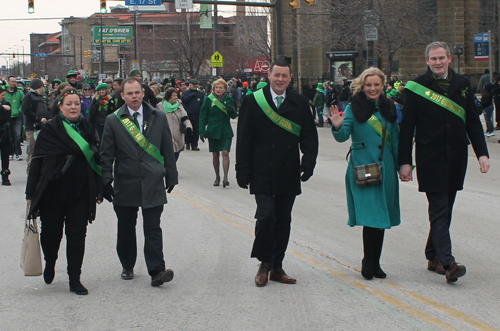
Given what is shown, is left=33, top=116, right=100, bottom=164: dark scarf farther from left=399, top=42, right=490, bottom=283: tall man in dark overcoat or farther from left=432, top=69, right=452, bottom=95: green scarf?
left=432, top=69, right=452, bottom=95: green scarf

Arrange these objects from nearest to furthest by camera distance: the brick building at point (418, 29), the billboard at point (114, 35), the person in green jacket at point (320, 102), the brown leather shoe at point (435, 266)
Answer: the brown leather shoe at point (435, 266)
the person in green jacket at point (320, 102)
the brick building at point (418, 29)
the billboard at point (114, 35)

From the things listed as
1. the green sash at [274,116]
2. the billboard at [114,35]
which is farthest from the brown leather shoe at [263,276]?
the billboard at [114,35]

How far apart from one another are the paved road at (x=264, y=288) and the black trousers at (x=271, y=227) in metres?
0.27

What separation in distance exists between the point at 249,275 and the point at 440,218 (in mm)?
1748

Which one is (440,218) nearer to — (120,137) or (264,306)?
(264,306)

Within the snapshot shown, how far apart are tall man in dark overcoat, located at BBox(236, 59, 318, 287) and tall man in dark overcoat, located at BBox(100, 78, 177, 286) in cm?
73

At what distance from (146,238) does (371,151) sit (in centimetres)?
204

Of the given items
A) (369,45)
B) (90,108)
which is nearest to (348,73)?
(369,45)

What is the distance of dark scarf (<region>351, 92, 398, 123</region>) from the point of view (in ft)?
19.6

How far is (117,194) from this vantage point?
6129 millimetres

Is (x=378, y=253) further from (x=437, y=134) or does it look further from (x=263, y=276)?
(x=437, y=134)

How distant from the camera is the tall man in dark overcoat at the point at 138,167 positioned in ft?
19.8

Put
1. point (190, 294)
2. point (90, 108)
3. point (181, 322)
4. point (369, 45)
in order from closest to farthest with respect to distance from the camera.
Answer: point (181, 322), point (190, 294), point (90, 108), point (369, 45)

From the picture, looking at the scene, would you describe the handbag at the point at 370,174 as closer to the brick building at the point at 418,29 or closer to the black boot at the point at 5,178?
the black boot at the point at 5,178
